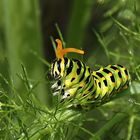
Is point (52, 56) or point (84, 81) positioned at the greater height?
point (84, 81)

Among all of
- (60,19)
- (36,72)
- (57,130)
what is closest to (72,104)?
(57,130)

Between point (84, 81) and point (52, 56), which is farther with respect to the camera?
point (52, 56)

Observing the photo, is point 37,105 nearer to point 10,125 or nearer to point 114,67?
point 10,125

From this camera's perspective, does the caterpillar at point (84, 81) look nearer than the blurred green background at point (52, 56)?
Yes

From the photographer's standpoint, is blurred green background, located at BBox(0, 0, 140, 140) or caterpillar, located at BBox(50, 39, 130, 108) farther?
blurred green background, located at BBox(0, 0, 140, 140)
